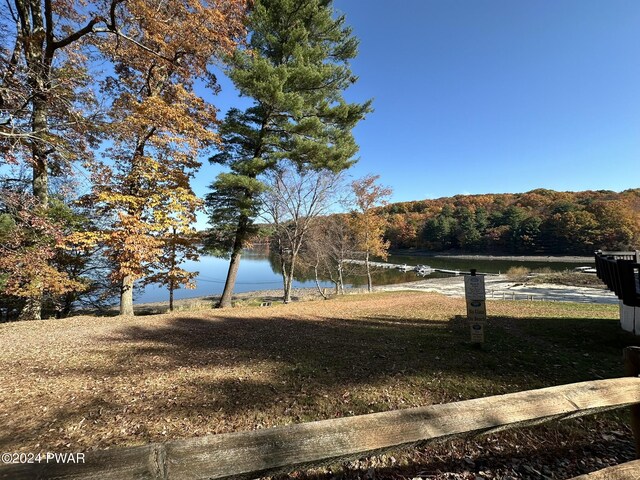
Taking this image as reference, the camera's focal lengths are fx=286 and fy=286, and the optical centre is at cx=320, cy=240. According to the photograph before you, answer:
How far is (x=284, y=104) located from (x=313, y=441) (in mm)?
11570

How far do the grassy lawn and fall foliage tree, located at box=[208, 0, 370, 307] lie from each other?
20.6ft

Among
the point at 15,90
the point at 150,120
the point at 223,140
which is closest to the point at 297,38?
the point at 223,140

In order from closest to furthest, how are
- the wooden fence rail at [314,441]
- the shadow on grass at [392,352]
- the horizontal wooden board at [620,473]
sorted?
the wooden fence rail at [314,441] < the horizontal wooden board at [620,473] < the shadow on grass at [392,352]

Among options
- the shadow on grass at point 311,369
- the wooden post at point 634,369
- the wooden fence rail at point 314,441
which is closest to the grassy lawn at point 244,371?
the shadow on grass at point 311,369

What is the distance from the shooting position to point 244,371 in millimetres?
4656

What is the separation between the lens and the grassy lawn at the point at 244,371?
3164mm

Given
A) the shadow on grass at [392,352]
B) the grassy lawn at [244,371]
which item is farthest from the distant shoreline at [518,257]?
the grassy lawn at [244,371]

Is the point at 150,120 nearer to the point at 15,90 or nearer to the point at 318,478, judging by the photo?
the point at 15,90

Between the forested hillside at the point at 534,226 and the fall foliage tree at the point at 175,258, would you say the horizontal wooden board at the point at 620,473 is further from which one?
the forested hillside at the point at 534,226

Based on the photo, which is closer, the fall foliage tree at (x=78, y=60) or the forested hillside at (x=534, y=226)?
the fall foliage tree at (x=78, y=60)

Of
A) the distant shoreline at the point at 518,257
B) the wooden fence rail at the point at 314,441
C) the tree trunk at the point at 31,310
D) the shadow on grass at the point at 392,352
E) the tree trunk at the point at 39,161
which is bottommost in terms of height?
the distant shoreline at the point at 518,257

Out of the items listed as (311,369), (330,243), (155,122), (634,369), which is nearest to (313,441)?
(634,369)

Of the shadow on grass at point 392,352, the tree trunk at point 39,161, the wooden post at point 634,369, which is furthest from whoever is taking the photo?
the tree trunk at point 39,161

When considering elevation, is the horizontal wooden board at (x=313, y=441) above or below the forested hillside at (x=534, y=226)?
below
